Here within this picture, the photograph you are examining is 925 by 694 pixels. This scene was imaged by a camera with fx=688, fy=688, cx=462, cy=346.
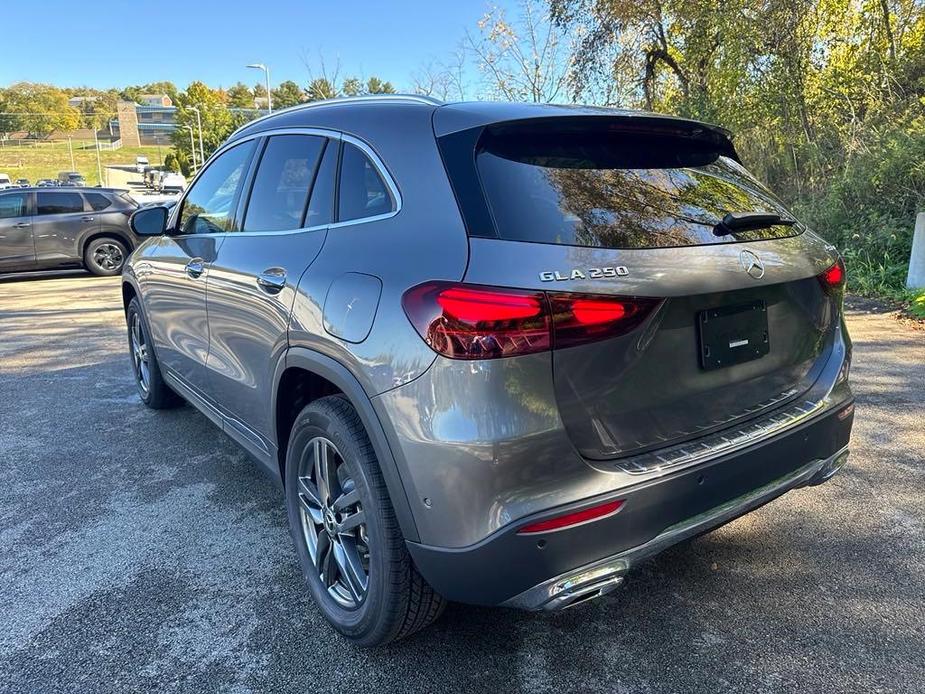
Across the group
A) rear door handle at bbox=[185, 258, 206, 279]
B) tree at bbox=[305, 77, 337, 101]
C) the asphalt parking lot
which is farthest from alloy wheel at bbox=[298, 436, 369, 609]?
tree at bbox=[305, 77, 337, 101]

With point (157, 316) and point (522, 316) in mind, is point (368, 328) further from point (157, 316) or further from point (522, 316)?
point (157, 316)

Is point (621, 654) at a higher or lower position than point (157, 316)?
lower

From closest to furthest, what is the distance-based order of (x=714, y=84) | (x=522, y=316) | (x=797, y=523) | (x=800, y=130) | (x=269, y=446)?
(x=522, y=316) < (x=269, y=446) < (x=797, y=523) < (x=800, y=130) < (x=714, y=84)

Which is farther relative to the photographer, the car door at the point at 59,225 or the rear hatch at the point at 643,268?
the car door at the point at 59,225

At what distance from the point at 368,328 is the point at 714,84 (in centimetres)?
1225

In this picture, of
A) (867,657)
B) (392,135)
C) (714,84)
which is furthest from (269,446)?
(714,84)

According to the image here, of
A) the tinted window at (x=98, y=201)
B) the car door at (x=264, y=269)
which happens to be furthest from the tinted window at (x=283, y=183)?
the tinted window at (x=98, y=201)

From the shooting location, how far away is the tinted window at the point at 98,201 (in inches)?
491

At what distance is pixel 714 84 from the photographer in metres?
12.3

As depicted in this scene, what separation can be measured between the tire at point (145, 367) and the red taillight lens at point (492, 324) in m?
3.27

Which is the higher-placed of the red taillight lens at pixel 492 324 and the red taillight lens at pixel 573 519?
the red taillight lens at pixel 492 324

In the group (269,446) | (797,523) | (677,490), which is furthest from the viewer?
(797,523)

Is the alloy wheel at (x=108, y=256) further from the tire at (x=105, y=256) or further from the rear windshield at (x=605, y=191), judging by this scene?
the rear windshield at (x=605, y=191)

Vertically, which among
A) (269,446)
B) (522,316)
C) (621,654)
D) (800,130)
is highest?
(800,130)
